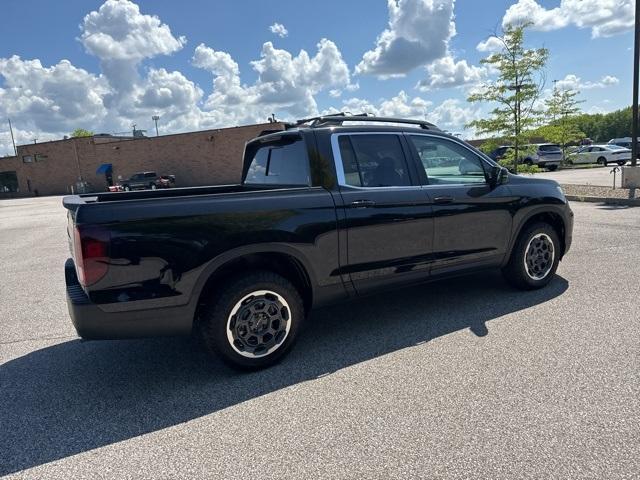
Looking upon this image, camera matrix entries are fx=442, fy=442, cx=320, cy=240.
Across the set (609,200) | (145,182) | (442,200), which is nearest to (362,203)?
(442,200)

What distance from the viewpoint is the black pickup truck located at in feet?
9.68

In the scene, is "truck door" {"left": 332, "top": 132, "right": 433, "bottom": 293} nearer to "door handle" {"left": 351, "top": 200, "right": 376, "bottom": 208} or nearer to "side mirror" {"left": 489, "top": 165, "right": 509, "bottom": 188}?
"door handle" {"left": 351, "top": 200, "right": 376, "bottom": 208}

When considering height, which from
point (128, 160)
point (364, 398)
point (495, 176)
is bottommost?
point (364, 398)

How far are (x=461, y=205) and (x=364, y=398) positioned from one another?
86.4 inches

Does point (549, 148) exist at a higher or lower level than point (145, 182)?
higher

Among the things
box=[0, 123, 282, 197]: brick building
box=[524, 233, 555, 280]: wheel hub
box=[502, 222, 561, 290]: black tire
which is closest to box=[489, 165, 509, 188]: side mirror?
box=[502, 222, 561, 290]: black tire

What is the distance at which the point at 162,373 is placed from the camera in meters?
3.53

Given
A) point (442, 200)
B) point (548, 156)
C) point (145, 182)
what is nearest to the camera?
point (442, 200)

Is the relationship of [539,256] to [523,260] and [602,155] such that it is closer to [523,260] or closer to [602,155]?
[523,260]

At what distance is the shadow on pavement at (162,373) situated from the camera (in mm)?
2793

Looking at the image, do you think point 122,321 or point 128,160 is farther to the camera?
point 128,160

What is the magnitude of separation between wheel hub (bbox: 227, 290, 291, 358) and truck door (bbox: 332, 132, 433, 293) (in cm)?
67

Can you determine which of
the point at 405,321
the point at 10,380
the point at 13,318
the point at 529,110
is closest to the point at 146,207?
the point at 10,380

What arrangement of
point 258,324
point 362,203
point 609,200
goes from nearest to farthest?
point 258,324 → point 362,203 → point 609,200
